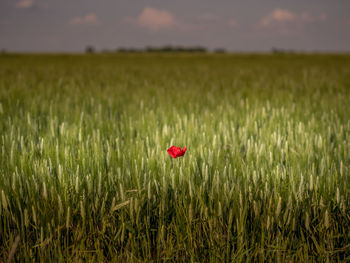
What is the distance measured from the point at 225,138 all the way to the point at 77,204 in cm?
110

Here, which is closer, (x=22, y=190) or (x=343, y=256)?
(x=343, y=256)

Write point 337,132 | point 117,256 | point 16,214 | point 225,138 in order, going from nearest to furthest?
1. point 117,256
2. point 16,214
3. point 225,138
4. point 337,132

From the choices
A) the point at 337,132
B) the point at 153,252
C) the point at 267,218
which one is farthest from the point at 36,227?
the point at 337,132

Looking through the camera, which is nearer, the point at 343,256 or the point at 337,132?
the point at 343,256

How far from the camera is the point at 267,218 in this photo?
1.33 metres

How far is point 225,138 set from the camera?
2.12 metres

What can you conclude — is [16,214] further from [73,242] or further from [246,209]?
[246,209]

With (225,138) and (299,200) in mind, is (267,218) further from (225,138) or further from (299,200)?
(225,138)

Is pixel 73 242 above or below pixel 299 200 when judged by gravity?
below

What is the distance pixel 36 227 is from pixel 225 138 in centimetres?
130

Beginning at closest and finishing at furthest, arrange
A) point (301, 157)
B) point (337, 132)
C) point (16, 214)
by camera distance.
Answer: point (16, 214)
point (301, 157)
point (337, 132)

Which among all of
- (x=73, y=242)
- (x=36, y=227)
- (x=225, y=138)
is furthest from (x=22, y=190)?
(x=225, y=138)

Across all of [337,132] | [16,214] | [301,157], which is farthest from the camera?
[337,132]

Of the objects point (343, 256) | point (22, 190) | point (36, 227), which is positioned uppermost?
point (22, 190)
